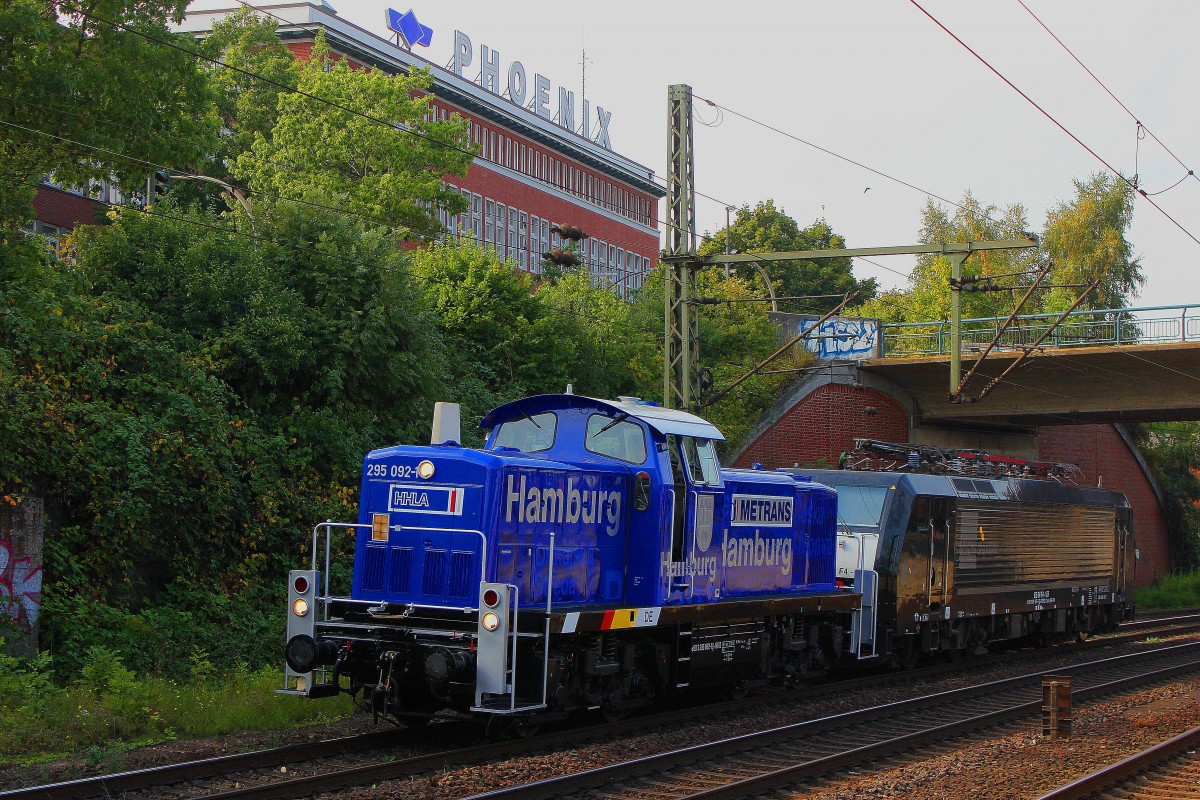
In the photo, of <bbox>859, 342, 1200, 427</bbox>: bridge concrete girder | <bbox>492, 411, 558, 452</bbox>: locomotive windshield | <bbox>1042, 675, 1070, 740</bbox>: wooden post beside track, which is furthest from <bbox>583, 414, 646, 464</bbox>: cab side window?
<bbox>859, 342, 1200, 427</bbox>: bridge concrete girder

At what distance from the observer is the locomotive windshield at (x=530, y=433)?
13.4 m

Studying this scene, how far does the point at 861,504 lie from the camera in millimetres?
18844

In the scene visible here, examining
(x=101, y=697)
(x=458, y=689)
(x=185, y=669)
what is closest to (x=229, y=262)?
(x=185, y=669)

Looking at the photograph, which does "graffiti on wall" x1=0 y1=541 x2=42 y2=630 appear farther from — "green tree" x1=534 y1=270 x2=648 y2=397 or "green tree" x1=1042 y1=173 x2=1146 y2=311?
"green tree" x1=1042 y1=173 x2=1146 y2=311

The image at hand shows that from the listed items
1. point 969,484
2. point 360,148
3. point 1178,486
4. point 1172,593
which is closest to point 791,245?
point 1178,486

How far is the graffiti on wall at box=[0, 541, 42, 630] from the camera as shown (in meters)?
13.8

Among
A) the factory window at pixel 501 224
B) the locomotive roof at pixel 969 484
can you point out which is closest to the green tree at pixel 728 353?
A: the locomotive roof at pixel 969 484

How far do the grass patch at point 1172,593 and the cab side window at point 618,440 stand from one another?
3035cm

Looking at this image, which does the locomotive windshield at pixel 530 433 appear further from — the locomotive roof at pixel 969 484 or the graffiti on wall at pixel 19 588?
the locomotive roof at pixel 969 484

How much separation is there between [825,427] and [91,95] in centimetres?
2315

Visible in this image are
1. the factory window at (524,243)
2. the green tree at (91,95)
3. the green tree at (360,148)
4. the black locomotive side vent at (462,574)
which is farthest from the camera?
the factory window at (524,243)

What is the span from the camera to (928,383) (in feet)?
125

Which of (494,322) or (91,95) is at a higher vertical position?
(91,95)

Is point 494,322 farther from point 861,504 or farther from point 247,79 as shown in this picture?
point 247,79
